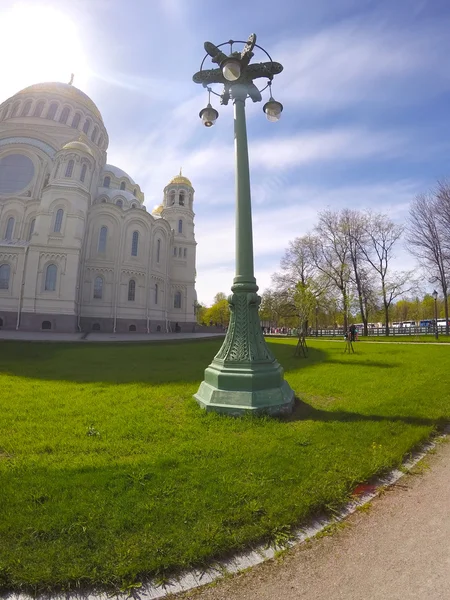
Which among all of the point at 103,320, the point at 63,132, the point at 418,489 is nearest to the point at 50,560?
the point at 418,489

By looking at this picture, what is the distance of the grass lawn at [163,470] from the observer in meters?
2.29

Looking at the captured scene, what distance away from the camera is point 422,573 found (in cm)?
219

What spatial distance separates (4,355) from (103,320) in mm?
19891

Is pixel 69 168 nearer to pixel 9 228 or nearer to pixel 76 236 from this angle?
pixel 76 236

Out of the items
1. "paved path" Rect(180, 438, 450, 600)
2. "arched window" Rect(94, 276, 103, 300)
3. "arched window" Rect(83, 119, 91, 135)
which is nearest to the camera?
"paved path" Rect(180, 438, 450, 600)

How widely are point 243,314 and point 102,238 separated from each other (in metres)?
34.8

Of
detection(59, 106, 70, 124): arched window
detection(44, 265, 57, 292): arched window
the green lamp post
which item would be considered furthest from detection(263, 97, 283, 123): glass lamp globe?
detection(59, 106, 70, 124): arched window

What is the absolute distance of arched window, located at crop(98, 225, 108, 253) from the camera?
36.1 m

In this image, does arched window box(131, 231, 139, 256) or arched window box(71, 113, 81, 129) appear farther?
arched window box(71, 113, 81, 129)

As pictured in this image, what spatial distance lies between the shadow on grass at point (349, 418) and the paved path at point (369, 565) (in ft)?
7.58

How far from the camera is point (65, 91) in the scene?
1705 inches

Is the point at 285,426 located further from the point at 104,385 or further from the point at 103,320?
the point at 103,320

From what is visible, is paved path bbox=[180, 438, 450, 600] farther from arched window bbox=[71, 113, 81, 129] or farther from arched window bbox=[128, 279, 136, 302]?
arched window bbox=[71, 113, 81, 129]

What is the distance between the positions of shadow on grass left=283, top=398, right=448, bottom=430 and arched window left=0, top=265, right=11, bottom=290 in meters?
34.7
